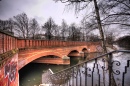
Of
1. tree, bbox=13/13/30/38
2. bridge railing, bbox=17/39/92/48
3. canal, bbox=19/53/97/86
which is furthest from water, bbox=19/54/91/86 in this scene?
tree, bbox=13/13/30/38

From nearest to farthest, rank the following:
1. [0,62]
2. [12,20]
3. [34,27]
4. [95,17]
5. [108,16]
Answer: [0,62], [108,16], [95,17], [12,20], [34,27]

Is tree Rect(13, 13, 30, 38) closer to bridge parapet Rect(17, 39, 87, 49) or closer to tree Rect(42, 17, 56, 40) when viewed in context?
tree Rect(42, 17, 56, 40)

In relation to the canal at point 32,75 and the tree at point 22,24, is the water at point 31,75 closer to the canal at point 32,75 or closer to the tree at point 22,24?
the canal at point 32,75

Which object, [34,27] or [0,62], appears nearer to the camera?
[0,62]

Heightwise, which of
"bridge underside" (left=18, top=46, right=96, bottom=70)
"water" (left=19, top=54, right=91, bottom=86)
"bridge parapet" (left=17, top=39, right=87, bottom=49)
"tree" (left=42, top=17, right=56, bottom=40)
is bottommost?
"water" (left=19, top=54, right=91, bottom=86)

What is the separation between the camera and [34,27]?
32.8 metres

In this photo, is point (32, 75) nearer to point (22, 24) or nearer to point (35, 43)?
point (35, 43)

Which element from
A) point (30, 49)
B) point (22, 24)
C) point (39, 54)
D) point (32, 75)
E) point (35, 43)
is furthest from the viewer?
point (22, 24)

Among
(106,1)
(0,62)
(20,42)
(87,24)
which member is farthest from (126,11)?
(20,42)

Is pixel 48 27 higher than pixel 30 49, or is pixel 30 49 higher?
pixel 48 27

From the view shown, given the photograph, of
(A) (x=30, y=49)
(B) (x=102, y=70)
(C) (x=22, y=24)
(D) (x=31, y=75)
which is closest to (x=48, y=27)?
(C) (x=22, y=24)

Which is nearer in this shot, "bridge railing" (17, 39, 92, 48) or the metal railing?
the metal railing

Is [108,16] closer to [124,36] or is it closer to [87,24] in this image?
[87,24]

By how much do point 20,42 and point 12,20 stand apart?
2457 cm
